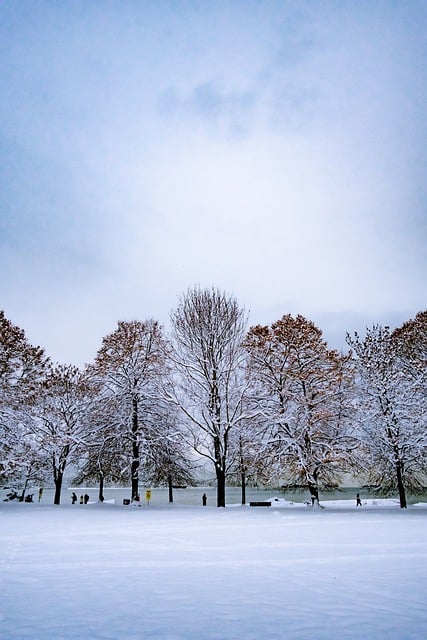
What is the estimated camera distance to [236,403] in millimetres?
26828

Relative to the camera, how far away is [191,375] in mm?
27328

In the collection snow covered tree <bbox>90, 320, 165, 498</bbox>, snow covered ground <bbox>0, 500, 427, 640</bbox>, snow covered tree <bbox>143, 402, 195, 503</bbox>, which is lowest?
snow covered ground <bbox>0, 500, 427, 640</bbox>

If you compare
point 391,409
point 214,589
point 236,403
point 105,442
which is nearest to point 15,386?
point 105,442

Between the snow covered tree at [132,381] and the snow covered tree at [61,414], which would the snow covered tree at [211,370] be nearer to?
the snow covered tree at [132,381]

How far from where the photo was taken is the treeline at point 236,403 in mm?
25812

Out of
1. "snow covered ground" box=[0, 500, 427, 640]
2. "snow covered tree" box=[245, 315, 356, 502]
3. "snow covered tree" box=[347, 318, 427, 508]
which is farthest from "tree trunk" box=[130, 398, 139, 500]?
"snow covered ground" box=[0, 500, 427, 640]

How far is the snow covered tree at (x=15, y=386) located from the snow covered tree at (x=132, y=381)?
4.17 m

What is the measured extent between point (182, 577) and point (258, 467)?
2042cm

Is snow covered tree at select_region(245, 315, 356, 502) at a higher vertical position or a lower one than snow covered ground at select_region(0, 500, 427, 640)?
higher

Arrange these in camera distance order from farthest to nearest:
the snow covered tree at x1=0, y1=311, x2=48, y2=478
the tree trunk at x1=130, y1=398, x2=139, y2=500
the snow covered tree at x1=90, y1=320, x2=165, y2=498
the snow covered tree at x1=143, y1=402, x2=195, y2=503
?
the snow covered tree at x1=143, y1=402, x2=195, y2=503, the snow covered tree at x1=90, y1=320, x2=165, y2=498, the tree trunk at x1=130, y1=398, x2=139, y2=500, the snow covered tree at x1=0, y1=311, x2=48, y2=478

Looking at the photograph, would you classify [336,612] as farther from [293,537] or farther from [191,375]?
[191,375]

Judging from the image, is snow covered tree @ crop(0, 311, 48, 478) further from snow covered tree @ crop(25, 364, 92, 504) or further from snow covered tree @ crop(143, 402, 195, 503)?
snow covered tree @ crop(143, 402, 195, 503)

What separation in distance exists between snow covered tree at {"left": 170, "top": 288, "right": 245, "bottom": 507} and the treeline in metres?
0.07

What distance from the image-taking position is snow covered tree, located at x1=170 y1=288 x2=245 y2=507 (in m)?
26.5
